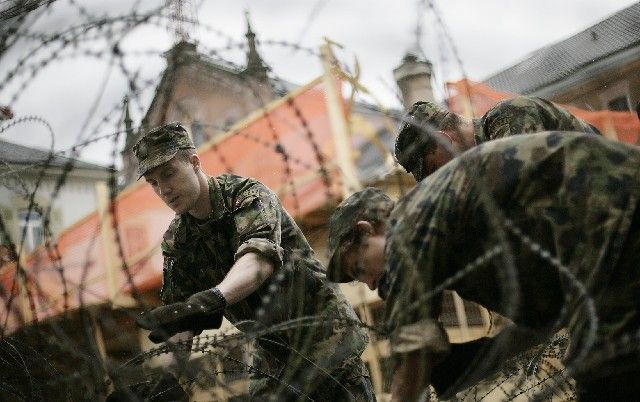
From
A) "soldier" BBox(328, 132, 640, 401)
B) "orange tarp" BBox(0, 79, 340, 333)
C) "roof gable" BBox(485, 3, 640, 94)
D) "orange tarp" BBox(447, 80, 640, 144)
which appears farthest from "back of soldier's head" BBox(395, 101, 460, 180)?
"roof gable" BBox(485, 3, 640, 94)

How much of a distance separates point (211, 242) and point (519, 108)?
1.40 m

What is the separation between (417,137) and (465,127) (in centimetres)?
24

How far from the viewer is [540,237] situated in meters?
1.82

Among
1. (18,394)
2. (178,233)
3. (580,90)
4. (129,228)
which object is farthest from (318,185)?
(580,90)

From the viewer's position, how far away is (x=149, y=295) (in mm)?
10664

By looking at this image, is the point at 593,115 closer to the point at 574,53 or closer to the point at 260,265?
the point at 260,265

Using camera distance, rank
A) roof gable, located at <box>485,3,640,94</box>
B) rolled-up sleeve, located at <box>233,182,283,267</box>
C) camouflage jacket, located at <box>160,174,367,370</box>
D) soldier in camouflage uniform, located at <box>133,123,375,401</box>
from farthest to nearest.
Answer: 1. roof gable, located at <box>485,3,640,94</box>
2. camouflage jacket, located at <box>160,174,367,370</box>
3. soldier in camouflage uniform, located at <box>133,123,375,401</box>
4. rolled-up sleeve, located at <box>233,182,283,267</box>

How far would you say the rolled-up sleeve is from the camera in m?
2.71

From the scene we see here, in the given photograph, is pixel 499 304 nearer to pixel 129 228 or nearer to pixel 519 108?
pixel 519 108

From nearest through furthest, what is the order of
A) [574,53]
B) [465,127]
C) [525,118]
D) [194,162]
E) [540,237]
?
[540,237], [525,118], [194,162], [465,127], [574,53]

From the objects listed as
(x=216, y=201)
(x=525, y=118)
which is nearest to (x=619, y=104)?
(x=525, y=118)

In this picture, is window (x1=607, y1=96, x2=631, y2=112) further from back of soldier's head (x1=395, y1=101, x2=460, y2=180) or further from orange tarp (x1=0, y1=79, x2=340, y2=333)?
back of soldier's head (x1=395, y1=101, x2=460, y2=180)

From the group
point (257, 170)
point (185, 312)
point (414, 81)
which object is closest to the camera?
point (185, 312)

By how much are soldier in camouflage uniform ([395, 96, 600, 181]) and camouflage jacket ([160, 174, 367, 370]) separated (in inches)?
23.9
